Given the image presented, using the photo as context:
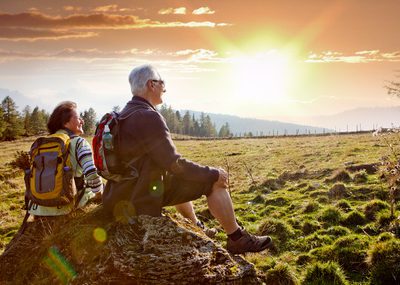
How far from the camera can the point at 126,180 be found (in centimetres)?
573

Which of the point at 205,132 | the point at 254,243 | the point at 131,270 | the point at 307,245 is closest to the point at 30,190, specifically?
the point at 131,270

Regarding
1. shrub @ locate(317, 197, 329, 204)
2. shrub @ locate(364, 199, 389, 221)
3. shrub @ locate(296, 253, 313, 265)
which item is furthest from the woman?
shrub @ locate(317, 197, 329, 204)

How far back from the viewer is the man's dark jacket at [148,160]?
18.2ft

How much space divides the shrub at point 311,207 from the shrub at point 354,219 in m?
1.60

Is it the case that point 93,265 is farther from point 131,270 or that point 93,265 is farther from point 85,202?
point 85,202

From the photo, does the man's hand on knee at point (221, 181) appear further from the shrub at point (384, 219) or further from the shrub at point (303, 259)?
the shrub at point (384, 219)

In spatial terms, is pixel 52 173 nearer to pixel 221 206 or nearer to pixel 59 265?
pixel 59 265

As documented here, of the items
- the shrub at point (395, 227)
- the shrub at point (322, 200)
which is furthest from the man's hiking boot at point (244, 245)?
the shrub at point (322, 200)

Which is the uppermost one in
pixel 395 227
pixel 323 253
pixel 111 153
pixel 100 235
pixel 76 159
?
pixel 111 153

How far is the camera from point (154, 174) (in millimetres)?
5711

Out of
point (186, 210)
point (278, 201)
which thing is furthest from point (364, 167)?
point (186, 210)

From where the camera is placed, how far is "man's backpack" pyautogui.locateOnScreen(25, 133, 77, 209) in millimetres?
6625

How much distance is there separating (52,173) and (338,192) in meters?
10.4

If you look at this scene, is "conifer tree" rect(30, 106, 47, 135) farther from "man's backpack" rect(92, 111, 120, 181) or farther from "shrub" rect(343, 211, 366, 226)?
"man's backpack" rect(92, 111, 120, 181)
